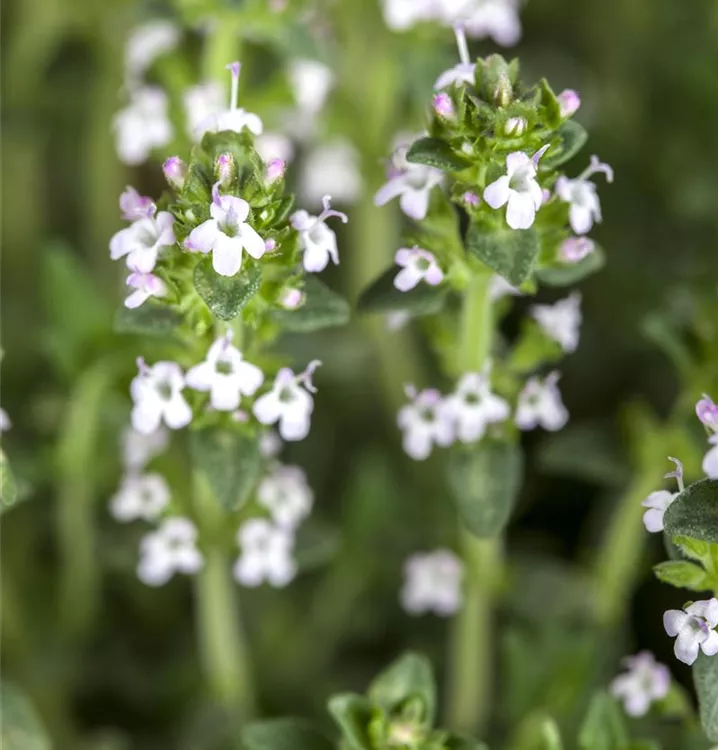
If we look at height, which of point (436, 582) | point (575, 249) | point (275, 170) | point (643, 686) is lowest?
point (436, 582)

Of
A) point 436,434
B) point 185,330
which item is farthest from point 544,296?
point 185,330

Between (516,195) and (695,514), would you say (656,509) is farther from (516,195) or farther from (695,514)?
(516,195)

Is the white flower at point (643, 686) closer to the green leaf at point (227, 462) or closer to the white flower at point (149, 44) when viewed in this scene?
the green leaf at point (227, 462)

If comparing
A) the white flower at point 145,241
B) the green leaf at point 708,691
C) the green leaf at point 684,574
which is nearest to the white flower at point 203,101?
the white flower at point 145,241

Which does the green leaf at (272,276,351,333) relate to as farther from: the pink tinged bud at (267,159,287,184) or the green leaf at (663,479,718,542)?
the green leaf at (663,479,718,542)

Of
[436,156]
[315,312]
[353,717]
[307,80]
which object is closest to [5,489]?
[315,312]

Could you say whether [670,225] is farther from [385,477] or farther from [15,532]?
[15,532]
